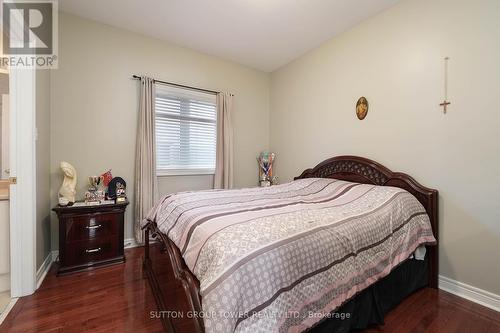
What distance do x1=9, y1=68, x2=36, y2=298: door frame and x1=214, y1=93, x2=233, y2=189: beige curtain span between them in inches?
80.2

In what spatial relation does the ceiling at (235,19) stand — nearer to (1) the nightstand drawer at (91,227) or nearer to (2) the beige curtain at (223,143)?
(2) the beige curtain at (223,143)

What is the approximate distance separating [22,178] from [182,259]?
161 cm

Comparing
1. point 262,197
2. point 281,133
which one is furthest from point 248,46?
point 262,197

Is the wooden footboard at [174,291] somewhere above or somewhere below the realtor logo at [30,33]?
below

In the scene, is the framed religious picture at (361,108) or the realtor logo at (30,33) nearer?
the realtor logo at (30,33)

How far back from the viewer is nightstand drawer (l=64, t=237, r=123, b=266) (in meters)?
2.18

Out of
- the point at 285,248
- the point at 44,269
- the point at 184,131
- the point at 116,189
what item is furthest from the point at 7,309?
the point at 184,131

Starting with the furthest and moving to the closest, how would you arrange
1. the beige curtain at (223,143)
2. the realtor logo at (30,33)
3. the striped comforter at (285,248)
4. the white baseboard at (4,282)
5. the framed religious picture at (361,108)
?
the beige curtain at (223,143) < the framed religious picture at (361,108) < the white baseboard at (4,282) < the realtor logo at (30,33) < the striped comforter at (285,248)

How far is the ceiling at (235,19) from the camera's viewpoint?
2291 millimetres

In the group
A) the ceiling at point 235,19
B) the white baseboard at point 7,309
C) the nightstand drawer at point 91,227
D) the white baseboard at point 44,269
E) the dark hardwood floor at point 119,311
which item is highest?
the ceiling at point 235,19

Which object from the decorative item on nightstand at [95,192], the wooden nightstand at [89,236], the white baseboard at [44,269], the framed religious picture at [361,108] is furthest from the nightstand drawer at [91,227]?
the framed religious picture at [361,108]

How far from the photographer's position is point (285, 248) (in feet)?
3.46

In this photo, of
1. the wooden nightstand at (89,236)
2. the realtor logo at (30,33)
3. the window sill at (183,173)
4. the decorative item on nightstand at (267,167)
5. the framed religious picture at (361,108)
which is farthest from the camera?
the decorative item on nightstand at (267,167)

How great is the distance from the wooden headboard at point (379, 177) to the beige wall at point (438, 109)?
3.3 inches
